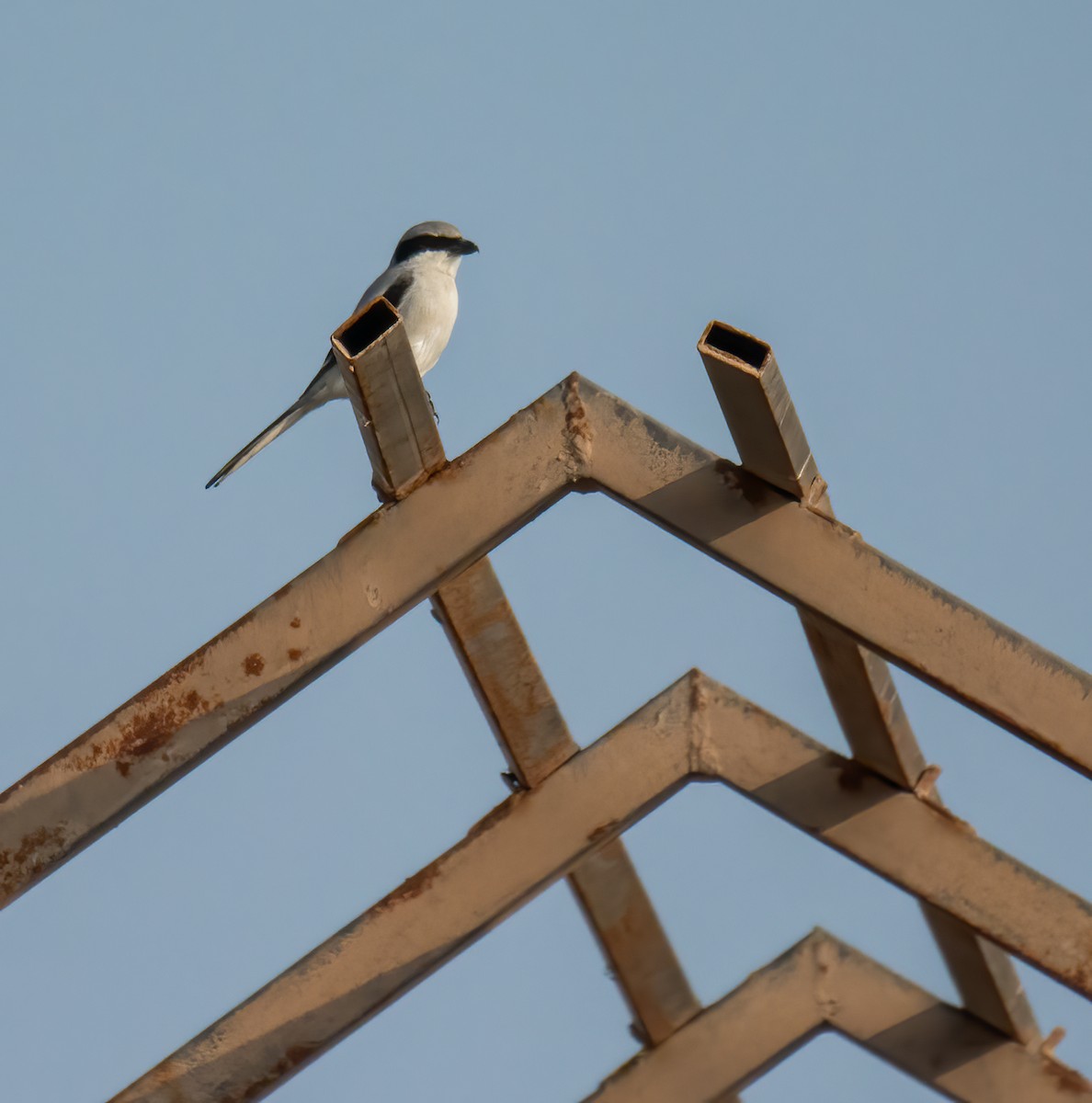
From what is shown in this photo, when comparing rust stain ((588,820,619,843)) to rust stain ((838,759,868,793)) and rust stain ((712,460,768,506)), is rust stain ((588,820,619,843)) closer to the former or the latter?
rust stain ((838,759,868,793))

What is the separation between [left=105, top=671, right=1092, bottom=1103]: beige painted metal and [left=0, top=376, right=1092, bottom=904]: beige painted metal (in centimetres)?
28

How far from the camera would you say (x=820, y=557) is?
99.3 inches

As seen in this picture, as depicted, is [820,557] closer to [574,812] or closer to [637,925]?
[574,812]

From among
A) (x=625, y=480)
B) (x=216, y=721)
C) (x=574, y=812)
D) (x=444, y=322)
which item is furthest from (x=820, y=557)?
(x=444, y=322)

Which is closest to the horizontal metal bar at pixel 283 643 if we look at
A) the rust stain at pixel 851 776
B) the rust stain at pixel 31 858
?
the rust stain at pixel 31 858

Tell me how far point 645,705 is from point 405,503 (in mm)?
555

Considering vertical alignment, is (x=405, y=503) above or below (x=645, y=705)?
above

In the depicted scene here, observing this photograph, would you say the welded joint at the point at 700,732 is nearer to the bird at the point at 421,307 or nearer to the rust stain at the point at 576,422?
the rust stain at the point at 576,422

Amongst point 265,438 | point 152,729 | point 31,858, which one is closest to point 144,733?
point 152,729

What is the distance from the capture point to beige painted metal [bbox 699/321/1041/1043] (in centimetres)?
244

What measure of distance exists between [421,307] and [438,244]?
673mm

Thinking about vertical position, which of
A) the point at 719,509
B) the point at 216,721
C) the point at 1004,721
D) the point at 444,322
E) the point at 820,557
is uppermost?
the point at 444,322

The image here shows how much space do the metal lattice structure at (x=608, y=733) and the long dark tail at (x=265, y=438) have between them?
3448mm

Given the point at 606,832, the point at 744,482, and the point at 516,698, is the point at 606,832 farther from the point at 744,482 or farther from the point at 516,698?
the point at 744,482
